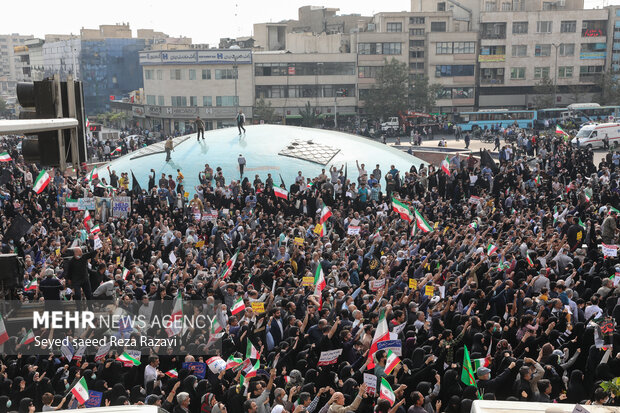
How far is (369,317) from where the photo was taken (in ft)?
32.5

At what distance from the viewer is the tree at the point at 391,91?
2340 inches

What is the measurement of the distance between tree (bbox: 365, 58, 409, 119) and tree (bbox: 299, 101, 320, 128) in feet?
16.7

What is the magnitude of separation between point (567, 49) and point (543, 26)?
10.9ft

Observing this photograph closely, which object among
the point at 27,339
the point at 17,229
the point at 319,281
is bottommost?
the point at 27,339

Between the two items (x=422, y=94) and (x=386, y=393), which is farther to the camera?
(x=422, y=94)

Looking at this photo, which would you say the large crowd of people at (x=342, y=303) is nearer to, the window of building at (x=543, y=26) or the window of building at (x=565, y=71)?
the window of building at (x=565, y=71)

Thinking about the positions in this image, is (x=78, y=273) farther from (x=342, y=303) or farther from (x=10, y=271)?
(x=10, y=271)

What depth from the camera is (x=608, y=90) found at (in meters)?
62.2

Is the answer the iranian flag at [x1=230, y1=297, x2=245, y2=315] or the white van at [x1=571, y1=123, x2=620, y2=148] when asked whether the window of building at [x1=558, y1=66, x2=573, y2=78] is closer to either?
the white van at [x1=571, y1=123, x2=620, y2=148]

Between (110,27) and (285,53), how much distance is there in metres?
43.0

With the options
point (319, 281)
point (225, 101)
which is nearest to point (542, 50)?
point (225, 101)

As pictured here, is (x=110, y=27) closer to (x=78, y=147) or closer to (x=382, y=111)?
(x=382, y=111)

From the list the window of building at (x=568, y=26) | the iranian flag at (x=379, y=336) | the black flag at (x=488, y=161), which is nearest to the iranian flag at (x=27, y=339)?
the iranian flag at (x=379, y=336)

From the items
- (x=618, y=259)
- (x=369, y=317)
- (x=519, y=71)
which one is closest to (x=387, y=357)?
(x=369, y=317)
